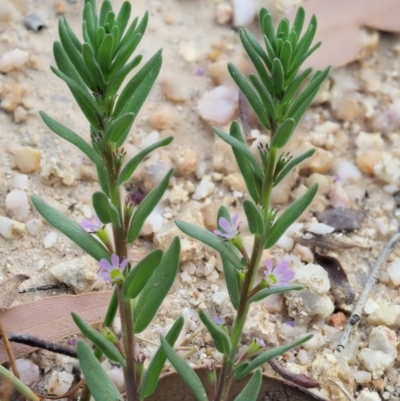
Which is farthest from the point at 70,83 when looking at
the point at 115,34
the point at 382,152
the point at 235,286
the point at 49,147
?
the point at 382,152

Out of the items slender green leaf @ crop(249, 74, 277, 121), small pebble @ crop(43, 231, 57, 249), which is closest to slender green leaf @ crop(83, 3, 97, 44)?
slender green leaf @ crop(249, 74, 277, 121)

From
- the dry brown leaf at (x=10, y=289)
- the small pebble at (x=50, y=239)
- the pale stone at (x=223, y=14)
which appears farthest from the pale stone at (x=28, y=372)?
the pale stone at (x=223, y=14)

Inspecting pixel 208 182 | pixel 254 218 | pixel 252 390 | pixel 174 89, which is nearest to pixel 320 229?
pixel 208 182

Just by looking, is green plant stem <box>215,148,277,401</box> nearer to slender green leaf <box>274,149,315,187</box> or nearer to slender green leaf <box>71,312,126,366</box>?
slender green leaf <box>274,149,315,187</box>

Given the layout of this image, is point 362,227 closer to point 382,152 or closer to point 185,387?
point 382,152

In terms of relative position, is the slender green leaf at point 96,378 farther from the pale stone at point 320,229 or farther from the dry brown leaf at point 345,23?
the dry brown leaf at point 345,23
